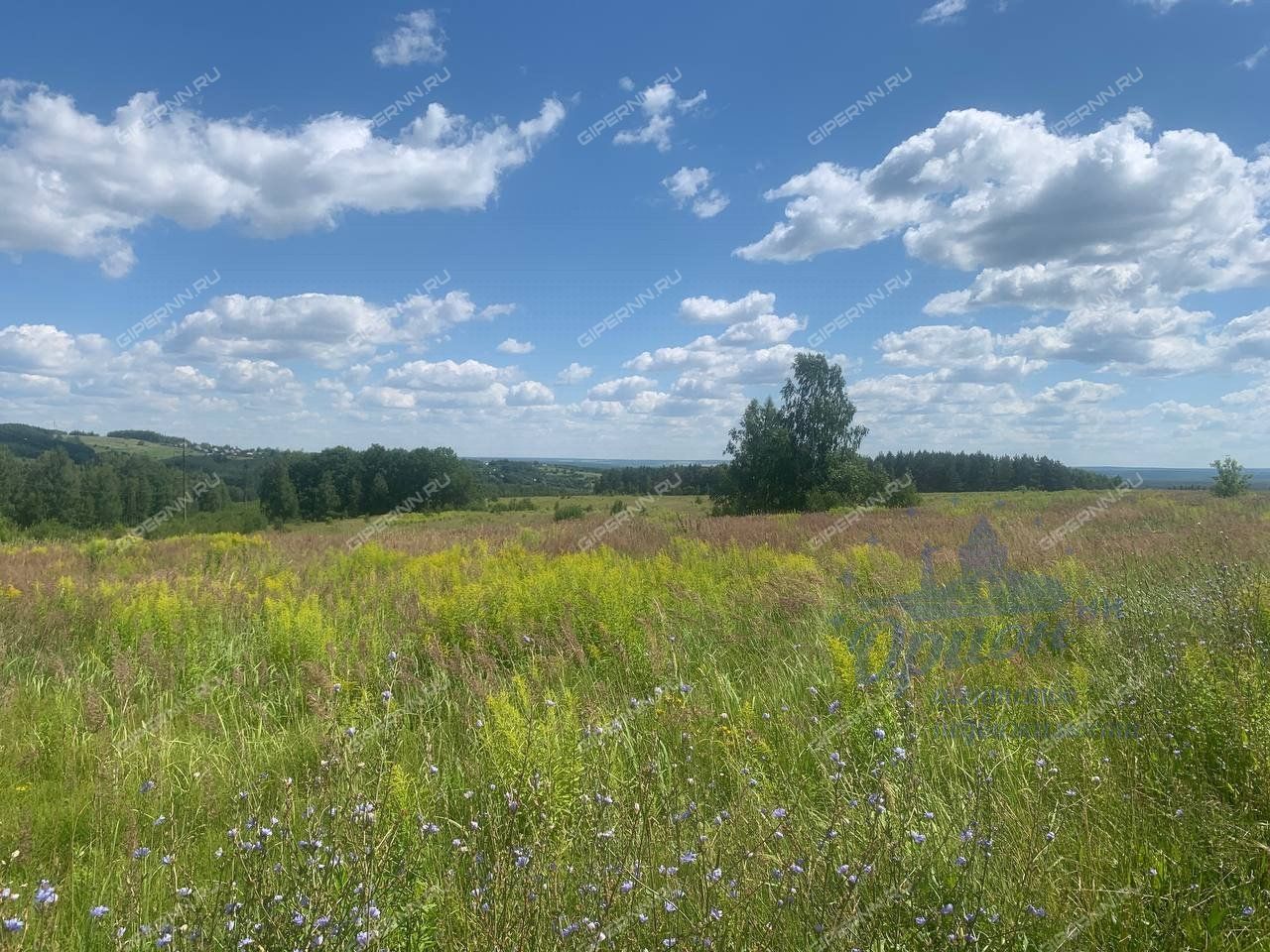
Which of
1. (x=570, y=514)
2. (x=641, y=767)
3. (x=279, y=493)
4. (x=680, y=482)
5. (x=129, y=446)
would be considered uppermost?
(x=129, y=446)

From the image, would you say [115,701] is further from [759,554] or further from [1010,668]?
[759,554]

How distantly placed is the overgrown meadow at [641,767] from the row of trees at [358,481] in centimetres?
6089

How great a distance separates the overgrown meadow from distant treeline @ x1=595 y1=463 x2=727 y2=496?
33.6m

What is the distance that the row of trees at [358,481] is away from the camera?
68.4m

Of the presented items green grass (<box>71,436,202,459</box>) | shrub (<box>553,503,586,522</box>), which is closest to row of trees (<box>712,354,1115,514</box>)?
shrub (<box>553,503,586,522</box>)

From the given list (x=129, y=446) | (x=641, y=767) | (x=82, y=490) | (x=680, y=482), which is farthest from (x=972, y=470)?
(x=129, y=446)

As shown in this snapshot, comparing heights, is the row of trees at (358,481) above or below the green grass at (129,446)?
below

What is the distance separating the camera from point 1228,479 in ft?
90.1

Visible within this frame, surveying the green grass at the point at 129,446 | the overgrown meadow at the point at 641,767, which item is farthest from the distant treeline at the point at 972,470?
the green grass at the point at 129,446

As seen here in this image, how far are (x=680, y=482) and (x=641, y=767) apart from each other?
53.8m

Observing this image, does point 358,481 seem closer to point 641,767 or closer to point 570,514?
point 570,514

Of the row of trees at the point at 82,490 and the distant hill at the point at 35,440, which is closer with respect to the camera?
the row of trees at the point at 82,490

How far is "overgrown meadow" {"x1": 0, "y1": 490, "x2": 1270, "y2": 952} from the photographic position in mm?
1885

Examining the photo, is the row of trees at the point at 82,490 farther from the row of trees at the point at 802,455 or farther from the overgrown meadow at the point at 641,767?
the overgrown meadow at the point at 641,767
